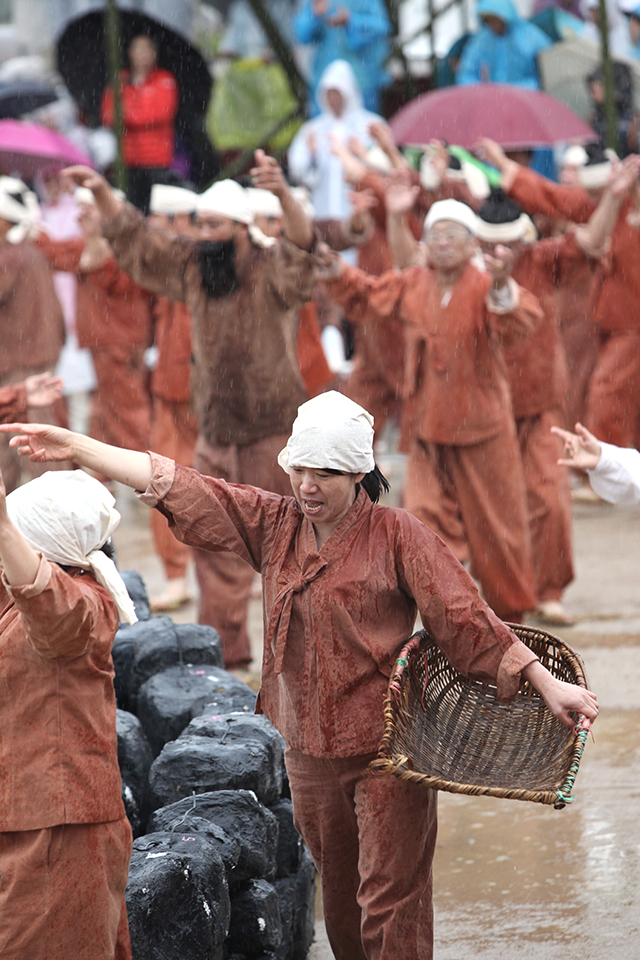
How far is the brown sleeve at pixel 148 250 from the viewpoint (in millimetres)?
6062

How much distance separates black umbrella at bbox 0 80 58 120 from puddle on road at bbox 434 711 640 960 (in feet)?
25.9

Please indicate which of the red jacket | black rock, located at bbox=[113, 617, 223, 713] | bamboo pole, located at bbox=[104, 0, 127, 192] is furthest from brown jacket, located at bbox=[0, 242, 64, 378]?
black rock, located at bbox=[113, 617, 223, 713]

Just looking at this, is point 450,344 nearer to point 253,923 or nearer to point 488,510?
point 488,510

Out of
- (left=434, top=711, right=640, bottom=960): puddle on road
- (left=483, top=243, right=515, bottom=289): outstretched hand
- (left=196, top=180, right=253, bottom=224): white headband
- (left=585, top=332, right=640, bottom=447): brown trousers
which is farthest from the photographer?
(left=585, top=332, right=640, bottom=447): brown trousers

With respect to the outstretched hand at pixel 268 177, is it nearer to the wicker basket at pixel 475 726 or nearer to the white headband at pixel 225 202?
the white headband at pixel 225 202

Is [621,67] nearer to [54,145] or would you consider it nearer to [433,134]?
[433,134]

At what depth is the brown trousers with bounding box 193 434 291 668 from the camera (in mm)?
6305

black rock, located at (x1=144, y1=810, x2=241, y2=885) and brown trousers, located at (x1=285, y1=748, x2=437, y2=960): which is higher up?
brown trousers, located at (x1=285, y1=748, x2=437, y2=960)

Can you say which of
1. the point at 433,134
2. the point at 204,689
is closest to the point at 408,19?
the point at 433,134

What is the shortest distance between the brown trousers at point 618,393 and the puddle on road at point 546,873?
3.53 m

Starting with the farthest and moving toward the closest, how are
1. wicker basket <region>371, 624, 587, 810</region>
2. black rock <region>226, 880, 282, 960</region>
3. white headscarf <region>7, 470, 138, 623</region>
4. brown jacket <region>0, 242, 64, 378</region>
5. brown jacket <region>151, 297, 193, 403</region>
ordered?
brown jacket <region>0, 242, 64, 378</region>
brown jacket <region>151, 297, 193, 403</region>
black rock <region>226, 880, 282, 960</region>
wicker basket <region>371, 624, 587, 810</region>
white headscarf <region>7, 470, 138, 623</region>

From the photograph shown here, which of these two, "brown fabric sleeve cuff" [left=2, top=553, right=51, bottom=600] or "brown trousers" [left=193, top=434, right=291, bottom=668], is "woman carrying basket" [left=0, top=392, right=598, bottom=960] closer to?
"brown fabric sleeve cuff" [left=2, top=553, right=51, bottom=600]

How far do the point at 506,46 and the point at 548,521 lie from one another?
16.6 ft

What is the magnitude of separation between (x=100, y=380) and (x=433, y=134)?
268 centimetres
